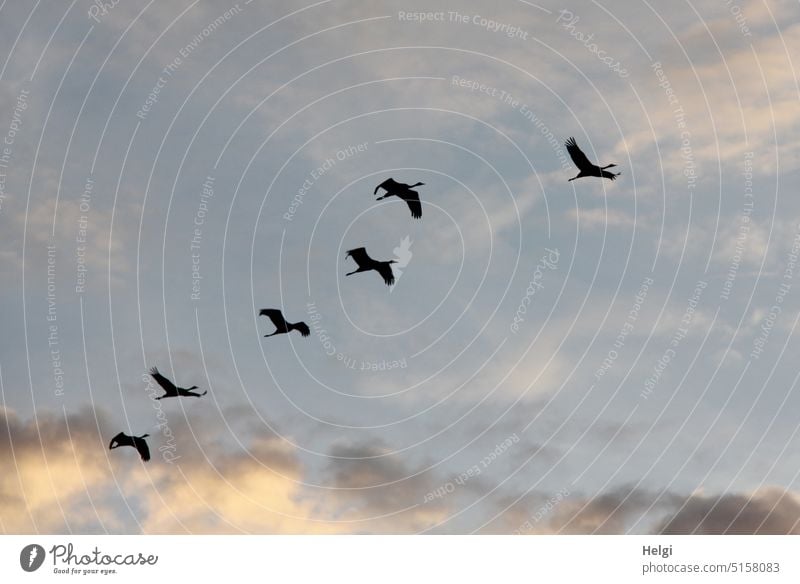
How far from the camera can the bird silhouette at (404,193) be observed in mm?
47312

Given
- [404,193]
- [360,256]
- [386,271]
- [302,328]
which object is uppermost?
[404,193]

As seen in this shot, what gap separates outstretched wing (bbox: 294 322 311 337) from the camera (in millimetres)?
46844

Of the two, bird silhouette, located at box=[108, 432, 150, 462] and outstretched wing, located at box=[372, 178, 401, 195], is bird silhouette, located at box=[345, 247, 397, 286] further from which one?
bird silhouette, located at box=[108, 432, 150, 462]

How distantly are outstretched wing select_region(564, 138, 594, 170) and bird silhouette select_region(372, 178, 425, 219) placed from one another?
299 inches

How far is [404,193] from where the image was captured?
47312 mm

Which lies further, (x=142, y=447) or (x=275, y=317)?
(x=275, y=317)

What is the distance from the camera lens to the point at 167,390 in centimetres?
4359

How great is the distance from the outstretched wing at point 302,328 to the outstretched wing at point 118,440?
27.7 ft

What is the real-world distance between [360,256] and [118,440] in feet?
41.4
